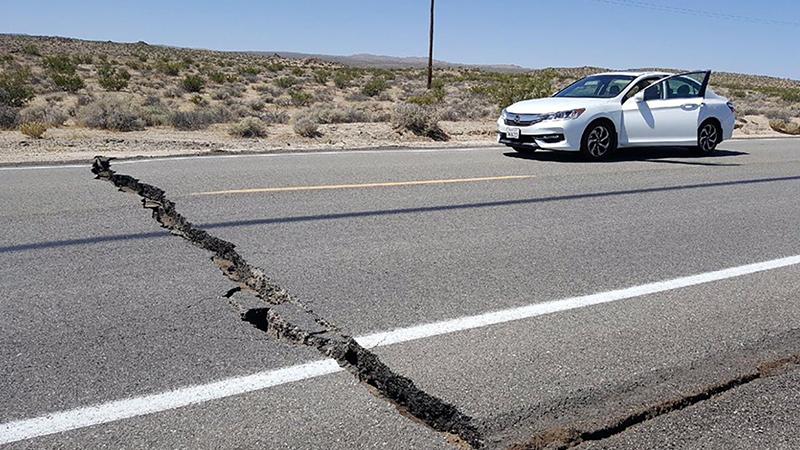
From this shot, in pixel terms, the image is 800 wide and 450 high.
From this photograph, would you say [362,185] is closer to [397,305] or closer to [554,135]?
[554,135]

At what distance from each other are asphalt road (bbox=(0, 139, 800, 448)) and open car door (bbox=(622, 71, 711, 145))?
3817 mm

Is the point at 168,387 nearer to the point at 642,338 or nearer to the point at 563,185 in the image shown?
the point at 642,338

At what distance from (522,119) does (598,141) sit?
1381mm

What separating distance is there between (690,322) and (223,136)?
1252 centimetres

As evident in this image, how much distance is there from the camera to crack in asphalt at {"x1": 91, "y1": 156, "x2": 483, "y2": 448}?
131 inches

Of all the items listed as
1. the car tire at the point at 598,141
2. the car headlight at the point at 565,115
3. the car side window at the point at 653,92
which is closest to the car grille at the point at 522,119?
the car headlight at the point at 565,115

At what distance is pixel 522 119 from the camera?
1229cm

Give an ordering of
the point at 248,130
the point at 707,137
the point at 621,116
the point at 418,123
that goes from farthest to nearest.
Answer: the point at 418,123 < the point at 248,130 < the point at 707,137 < the point at 621,116

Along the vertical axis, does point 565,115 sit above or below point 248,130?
above

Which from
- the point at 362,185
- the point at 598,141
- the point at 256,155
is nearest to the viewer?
the point at 362,185

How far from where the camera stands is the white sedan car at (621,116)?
12.1 m

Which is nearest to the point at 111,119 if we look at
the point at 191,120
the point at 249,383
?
the point at 191,120

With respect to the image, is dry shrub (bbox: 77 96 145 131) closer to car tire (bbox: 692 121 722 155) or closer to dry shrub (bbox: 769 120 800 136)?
car tire (bbox: 692 121 722 155)

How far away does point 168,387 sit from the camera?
3.50 m
